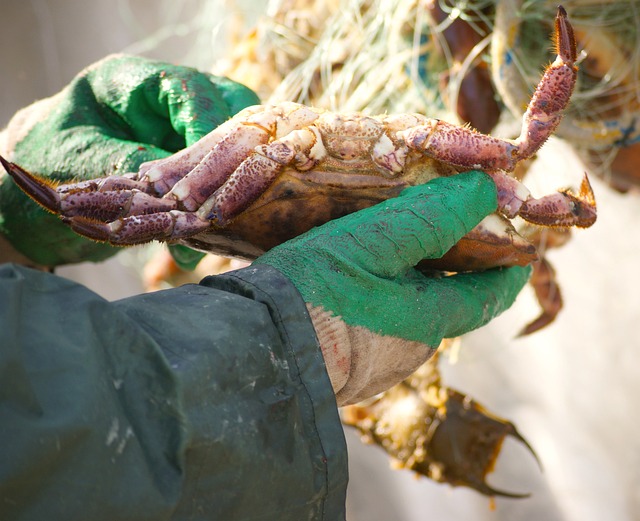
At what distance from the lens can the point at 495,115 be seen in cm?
227

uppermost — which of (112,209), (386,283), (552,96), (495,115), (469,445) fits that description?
(552,96)

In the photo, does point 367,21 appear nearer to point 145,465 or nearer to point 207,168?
point 207,168

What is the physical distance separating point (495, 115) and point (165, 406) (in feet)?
5.54

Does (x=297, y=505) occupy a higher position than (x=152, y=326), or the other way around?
(x=152, y=326)

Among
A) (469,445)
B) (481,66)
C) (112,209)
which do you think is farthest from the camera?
(469,445)

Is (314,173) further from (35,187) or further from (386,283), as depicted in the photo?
(35,187)

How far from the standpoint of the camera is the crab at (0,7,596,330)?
1.33m

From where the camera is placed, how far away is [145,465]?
0.86 metres

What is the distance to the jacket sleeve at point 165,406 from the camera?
0.82 metres

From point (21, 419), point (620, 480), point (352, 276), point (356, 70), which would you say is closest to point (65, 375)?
point (21, 419)

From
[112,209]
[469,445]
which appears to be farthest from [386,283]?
[469,445]

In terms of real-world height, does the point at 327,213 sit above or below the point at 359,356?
above

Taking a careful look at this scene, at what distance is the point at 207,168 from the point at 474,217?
0.51m

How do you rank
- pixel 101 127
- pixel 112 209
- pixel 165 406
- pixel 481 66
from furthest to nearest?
pixel 481 66
pixel 101 127
pixel 112 209
pixel 165 406
